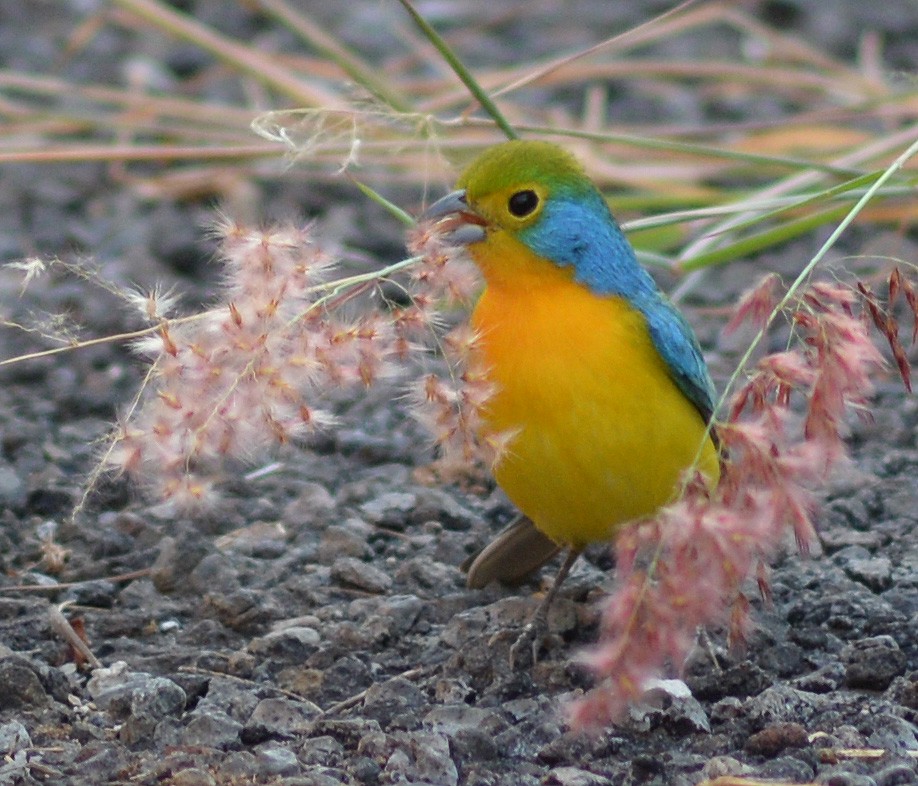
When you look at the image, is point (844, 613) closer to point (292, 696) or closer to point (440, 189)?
point (292, 696)

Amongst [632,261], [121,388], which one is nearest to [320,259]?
[632,261]

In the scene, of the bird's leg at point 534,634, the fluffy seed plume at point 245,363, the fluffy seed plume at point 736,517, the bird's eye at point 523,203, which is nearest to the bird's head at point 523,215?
the bird's eye at point 523,203

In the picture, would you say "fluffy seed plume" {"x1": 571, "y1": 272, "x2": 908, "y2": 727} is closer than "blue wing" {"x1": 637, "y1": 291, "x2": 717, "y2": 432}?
Yes

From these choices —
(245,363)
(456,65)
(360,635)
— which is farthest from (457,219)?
(360,635)

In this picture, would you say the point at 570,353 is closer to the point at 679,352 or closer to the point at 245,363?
the point at 679,352

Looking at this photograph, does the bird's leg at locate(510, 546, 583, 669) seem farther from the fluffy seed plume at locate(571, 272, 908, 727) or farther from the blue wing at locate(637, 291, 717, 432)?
the fluffy seed plume at locate(571, 272, 908, 727)

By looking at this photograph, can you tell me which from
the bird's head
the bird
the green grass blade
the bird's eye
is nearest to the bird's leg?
the bird

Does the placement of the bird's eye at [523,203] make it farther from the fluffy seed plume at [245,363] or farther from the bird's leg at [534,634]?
the bird's leg at [534,634]
